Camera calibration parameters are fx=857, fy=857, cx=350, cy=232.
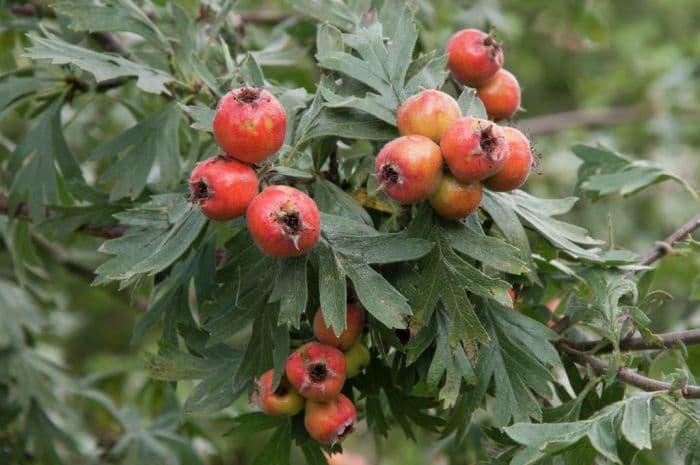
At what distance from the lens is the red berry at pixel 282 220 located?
1.02 meters

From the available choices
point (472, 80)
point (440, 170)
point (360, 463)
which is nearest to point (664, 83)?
point (360, 463)

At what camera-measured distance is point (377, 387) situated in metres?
1.32

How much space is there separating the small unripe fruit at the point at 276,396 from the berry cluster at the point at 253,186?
0.83 ft

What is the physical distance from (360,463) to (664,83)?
227 cm

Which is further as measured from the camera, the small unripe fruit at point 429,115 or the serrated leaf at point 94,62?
the serrated leaf at point 94,62

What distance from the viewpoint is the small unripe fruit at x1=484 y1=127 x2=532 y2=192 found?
3.62 feet

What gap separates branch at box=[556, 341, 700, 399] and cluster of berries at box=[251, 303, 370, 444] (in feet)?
1.09

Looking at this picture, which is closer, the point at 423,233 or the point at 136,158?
the point at 423,233

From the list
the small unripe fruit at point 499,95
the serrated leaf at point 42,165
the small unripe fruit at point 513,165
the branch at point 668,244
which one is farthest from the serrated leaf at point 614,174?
the serrated leaf at point 42,165

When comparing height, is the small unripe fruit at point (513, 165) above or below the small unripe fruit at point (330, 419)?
above

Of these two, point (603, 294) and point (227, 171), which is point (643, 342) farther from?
point (227, 171)

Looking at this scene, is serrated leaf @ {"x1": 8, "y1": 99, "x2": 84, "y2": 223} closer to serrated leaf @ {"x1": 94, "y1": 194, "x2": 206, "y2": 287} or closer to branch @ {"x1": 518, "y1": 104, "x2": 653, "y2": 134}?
serrated leaf @ {"x1": 94, "y1": 194, "x2": 206, "y2": 287}

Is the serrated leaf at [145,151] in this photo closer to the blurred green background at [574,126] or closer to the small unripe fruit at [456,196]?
the small unripe fruit at [456,196]

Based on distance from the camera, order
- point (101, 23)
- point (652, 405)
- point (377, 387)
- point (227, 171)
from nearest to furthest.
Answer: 1. point (227, 171)
2. point (652, 405)
3. point (377, 387)
4. point (101, 23)
